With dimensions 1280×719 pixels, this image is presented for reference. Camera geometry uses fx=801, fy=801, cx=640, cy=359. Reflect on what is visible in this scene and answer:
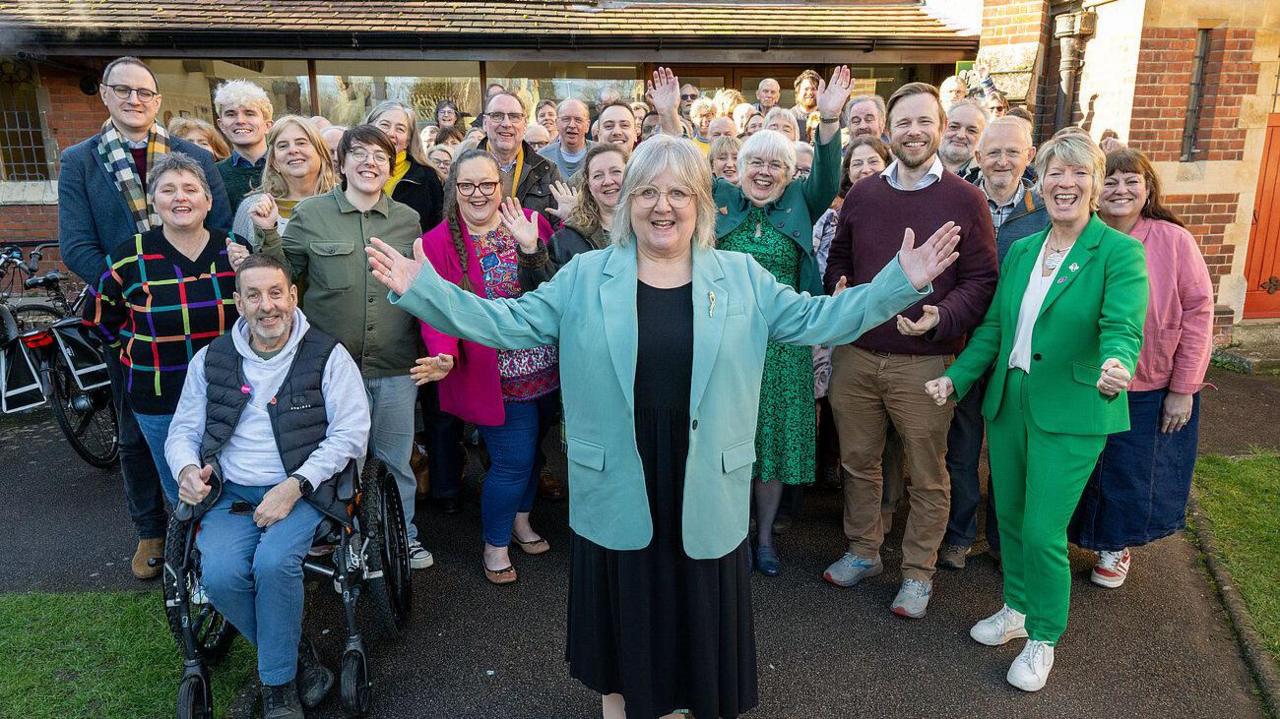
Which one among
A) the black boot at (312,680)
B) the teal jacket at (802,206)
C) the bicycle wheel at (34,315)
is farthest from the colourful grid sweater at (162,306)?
the bicycle wheel at (34,315)

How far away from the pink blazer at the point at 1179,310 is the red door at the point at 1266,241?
630cm

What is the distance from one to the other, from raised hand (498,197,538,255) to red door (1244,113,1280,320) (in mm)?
8516

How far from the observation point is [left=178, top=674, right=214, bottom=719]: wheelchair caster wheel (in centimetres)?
283

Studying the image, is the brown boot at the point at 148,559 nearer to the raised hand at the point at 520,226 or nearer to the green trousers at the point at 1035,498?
the raised hand at the point at 520,226

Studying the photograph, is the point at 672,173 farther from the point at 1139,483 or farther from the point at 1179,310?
the point at 1139,483

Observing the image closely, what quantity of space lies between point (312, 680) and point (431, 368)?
53.3 inches

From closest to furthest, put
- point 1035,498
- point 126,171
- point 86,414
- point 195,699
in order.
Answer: point 195,699, point 1035,498, point 126,171, point 86,414

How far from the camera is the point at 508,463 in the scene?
4.11 metres

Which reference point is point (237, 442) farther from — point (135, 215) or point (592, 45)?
point (592, 45)

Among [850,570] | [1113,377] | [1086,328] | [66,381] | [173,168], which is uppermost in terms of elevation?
[173,168]

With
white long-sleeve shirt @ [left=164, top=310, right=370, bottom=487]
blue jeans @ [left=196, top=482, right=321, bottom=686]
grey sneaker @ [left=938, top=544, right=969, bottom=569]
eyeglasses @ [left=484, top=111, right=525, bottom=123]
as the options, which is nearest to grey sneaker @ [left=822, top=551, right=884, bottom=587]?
grey sneaker @ [left=938, top=544, right=969, bottom=569]

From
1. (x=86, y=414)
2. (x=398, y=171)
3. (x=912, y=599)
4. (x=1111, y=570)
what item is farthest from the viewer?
(x=86, y=414)

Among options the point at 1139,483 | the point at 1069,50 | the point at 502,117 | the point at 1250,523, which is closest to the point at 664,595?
the point at 1139,483

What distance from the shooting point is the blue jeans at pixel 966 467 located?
420 centimetres
